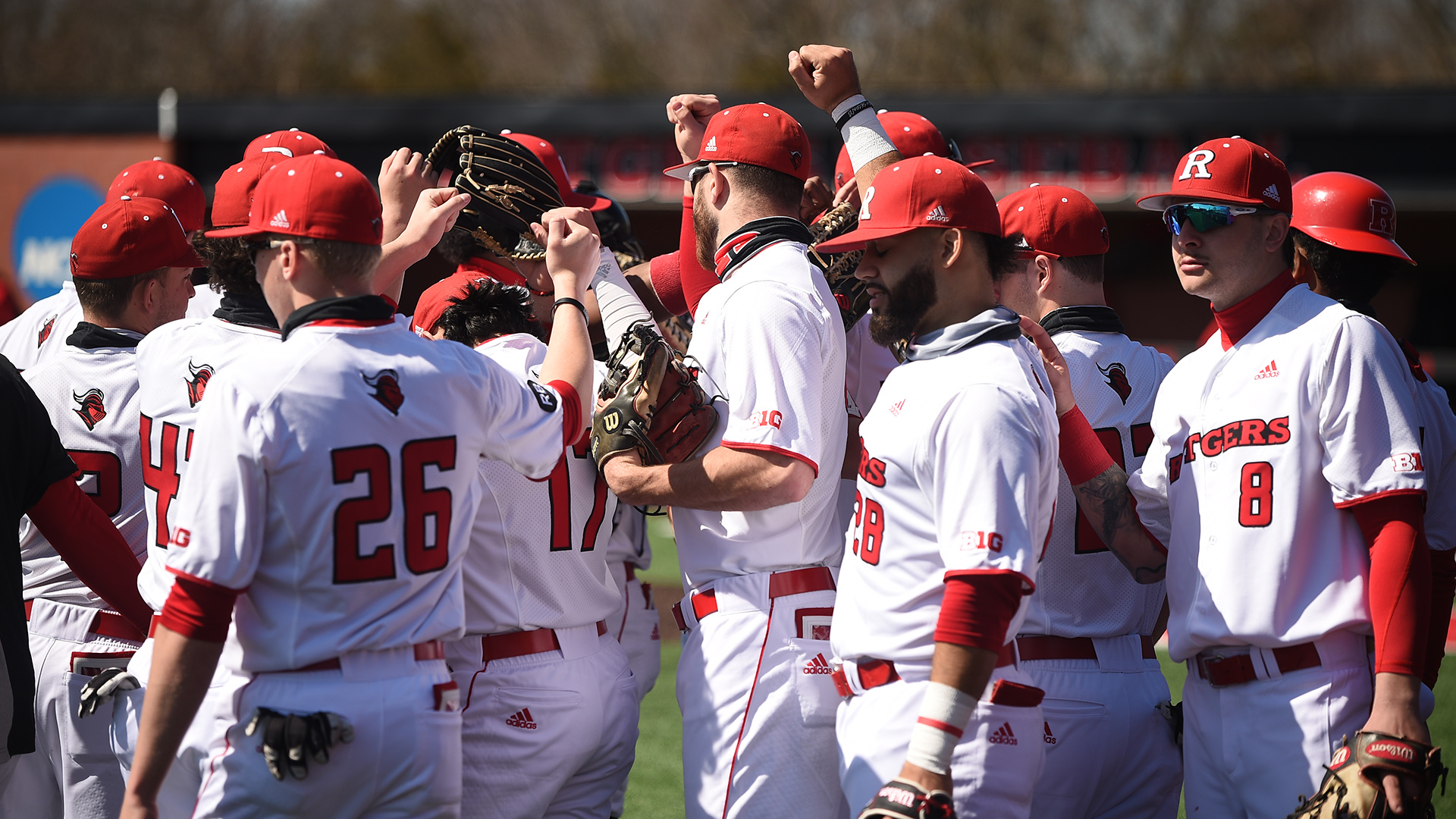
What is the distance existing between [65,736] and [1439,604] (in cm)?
405

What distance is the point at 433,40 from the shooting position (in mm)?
36562

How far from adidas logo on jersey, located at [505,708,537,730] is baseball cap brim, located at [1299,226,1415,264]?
277 centimetres

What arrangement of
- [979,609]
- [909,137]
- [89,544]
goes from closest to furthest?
[979,609]
[89,544]
[909,137]

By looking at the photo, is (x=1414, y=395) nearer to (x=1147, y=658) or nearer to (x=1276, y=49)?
(x=1147, y=658)

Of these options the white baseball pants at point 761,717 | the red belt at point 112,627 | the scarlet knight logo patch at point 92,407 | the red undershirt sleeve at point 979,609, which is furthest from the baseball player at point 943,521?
the scarlet knight logo patch at point 92,407

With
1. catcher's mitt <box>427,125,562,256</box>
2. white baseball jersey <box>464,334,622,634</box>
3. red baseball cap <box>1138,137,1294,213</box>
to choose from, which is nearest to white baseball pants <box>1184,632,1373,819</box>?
red baseball cap <box>1138,137,1294,213</box>

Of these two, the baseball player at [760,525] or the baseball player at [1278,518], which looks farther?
the baseball player at [760,525]

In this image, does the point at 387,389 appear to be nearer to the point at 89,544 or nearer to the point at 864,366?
the point at 89,544

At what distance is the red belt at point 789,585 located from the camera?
3.60m

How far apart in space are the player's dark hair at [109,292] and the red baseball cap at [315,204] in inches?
46.0

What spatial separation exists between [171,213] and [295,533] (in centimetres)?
175

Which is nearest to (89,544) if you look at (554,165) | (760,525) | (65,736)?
(65,736)

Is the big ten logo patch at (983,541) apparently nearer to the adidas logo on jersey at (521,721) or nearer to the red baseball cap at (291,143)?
the adidas logo on jersey at (521,721)

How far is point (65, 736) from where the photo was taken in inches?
157
